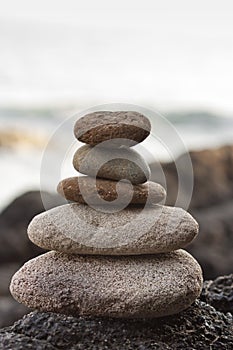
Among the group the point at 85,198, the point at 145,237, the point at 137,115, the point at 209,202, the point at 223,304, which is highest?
the point at 137,115

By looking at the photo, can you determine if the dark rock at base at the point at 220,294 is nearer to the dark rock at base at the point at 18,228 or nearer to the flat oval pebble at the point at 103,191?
the flat oval pebble at the point at 103,191

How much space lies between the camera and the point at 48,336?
222 centimetres

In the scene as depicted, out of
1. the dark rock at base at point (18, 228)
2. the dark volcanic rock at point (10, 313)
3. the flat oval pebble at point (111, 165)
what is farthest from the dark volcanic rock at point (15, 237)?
the flat oval pebble at point (111, 165)

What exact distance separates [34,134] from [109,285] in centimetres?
626

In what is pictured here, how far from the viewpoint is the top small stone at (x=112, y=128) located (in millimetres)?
2275

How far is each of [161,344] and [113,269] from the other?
1.04 feet

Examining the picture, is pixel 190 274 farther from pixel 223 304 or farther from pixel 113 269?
pixel 223 304

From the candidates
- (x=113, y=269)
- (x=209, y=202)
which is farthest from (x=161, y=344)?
(x=209, y=202)

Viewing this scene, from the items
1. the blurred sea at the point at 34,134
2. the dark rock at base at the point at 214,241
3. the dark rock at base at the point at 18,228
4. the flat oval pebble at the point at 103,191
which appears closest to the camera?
the flat oval pebble at the point at 103,191

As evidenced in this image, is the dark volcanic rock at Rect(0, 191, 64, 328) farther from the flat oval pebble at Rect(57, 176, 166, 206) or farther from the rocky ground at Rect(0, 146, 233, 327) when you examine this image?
the flat oval pebble at Rect(57, 176, 166, 206)

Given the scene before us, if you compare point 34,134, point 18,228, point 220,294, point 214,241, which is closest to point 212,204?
point 214,241

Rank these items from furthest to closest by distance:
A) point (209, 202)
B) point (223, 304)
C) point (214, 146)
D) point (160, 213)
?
point (214, 146) < point (209, 202) < point (223, 304) < point (160, 213)

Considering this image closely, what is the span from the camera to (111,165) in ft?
7.63

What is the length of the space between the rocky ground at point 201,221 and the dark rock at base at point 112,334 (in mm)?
2603
